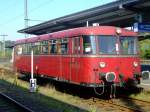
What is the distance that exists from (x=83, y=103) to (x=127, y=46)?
9.92 feet

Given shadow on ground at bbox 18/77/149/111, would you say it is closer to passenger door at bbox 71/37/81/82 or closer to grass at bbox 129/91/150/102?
grass at bbox 129/91/150/102

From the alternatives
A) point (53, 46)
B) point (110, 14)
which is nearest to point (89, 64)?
point (53, 46)

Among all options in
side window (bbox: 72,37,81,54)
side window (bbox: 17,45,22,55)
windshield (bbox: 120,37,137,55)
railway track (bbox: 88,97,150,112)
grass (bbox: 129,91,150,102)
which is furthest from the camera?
side window (bbox: 17,45,22,55)

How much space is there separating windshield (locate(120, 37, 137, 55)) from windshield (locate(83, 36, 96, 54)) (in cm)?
131

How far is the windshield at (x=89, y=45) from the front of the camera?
51.2 ft

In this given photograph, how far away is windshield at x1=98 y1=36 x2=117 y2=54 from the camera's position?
51.8 ft

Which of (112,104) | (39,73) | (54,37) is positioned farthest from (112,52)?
(39,73)

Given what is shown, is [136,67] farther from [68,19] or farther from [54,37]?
[68,19]

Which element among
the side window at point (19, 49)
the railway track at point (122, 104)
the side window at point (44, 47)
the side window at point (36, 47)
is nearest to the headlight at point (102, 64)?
the railway track at point (122, 104)

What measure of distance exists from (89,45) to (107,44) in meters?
0.78

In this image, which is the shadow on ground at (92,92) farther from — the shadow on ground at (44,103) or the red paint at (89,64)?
the shadow on ground at (44,103)

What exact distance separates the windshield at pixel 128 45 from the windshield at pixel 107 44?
0.40m

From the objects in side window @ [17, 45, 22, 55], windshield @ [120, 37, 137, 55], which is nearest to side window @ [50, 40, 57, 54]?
windshield @ [120, 37, 137, 55]

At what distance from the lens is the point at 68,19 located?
1244 inches
